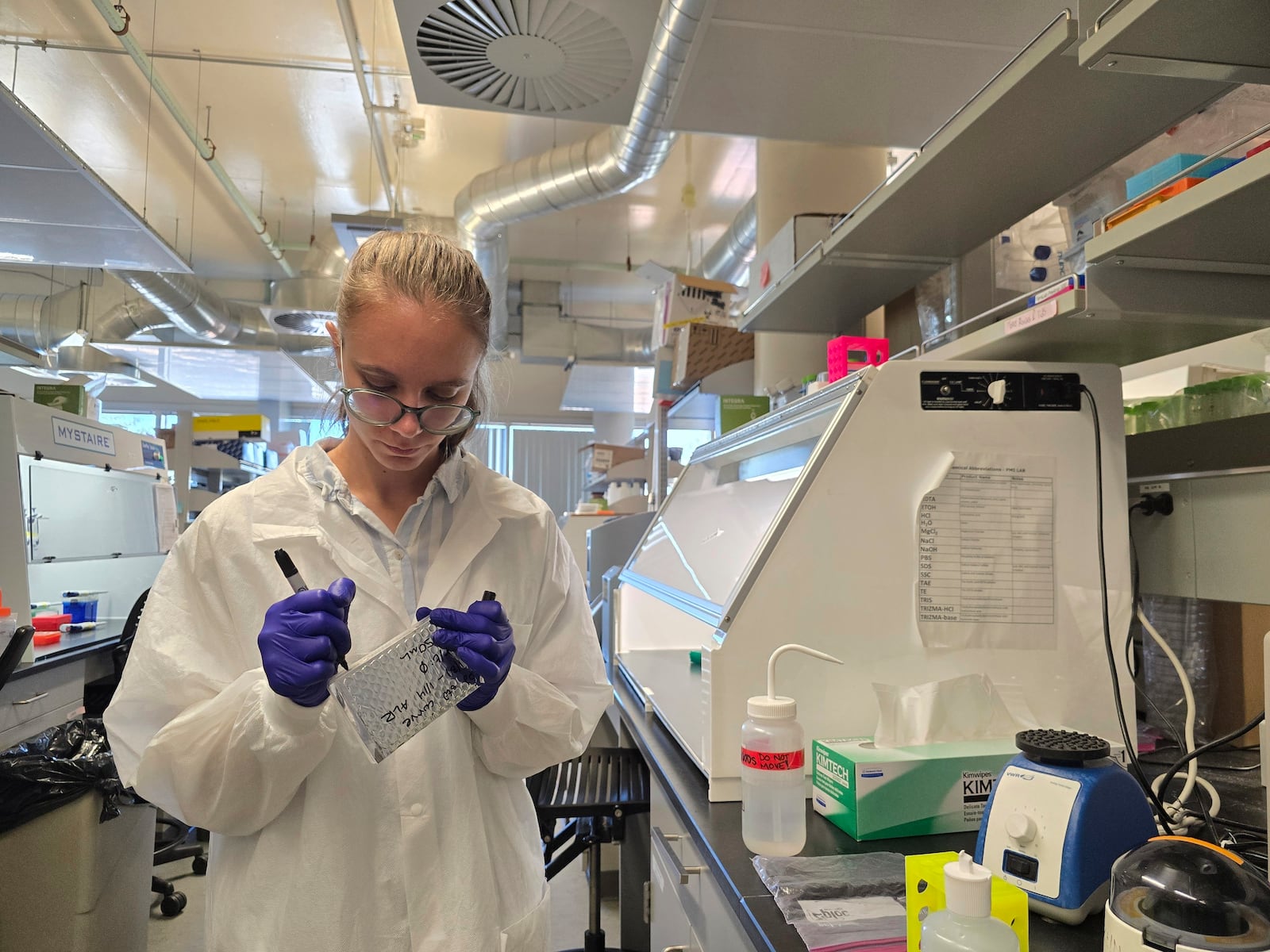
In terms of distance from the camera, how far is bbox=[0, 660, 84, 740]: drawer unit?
104 inches

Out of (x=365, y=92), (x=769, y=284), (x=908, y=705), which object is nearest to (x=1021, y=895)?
(x=908, y=705)

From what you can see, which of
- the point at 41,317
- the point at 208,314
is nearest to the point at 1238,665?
the point at 208,314

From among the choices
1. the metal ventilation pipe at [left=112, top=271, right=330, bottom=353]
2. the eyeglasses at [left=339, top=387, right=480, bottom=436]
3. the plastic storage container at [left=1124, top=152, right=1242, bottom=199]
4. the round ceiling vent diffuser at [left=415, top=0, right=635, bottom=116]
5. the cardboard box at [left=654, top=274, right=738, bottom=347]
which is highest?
the metal ventilation pipe at [left=112, top=271, right=330, bottom=353]

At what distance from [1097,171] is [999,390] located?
61 cm

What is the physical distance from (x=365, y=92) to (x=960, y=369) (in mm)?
3965

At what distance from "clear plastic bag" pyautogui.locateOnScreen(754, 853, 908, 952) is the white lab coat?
369 millimetres

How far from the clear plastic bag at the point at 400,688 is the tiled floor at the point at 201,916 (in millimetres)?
1961

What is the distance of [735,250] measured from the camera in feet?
18.6

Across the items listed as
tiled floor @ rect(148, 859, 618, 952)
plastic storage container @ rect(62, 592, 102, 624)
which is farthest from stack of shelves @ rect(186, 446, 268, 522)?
tiled floor @ rect(148, 859, 618, 952)

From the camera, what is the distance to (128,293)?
22.9 ft

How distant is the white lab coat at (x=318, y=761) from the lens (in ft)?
3.34

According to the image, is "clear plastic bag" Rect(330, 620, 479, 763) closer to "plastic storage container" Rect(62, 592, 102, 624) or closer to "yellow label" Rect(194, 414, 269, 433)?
"plastic storage container" Rect(62, 592, 102, 624)

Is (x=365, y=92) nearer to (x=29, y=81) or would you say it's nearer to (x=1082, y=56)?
(x=29, y=81)

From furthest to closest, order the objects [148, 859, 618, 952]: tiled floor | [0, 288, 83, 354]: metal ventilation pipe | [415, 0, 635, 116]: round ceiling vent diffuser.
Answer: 1. [0, 288, 83, 354]: metal ventilation pipe
2. [148, 859, 618, 952]: tiled floor
3. [415, 0, 635, 116]: round ceiling vent diffuser
